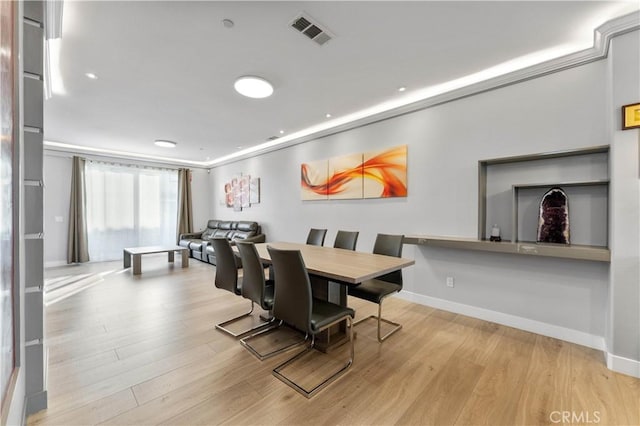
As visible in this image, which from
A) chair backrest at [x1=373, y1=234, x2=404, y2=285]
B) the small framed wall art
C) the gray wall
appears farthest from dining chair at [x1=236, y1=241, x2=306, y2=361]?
the gray wall

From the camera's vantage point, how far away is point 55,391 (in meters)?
1.76

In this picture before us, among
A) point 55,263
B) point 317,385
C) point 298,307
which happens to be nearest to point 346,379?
point 317,385

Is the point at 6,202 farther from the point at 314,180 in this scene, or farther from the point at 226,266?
the point at 314,180

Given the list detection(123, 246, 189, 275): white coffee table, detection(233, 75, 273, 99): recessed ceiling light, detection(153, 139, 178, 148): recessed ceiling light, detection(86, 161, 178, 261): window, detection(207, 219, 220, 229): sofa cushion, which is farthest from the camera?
detection(207, 219, 220, 229): sofa cushion

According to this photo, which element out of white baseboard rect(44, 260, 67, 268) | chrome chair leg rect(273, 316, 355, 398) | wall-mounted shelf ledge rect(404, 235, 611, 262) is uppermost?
wall-mounted shelf ledge rect(404, 235, 611, 262)

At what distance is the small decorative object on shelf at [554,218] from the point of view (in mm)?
2418

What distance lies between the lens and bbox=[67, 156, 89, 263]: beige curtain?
227 inches

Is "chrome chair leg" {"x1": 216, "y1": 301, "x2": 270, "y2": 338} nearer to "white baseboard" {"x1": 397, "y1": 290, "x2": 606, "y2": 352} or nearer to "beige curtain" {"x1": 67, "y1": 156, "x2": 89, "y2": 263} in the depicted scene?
"white baseboard" {"x1": 397, "y1": 290, "x2": 606, "y2": 352}

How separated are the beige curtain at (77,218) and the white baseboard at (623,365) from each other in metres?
8.52

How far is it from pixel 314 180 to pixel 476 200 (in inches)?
105

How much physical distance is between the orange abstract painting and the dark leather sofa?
167 centimetres

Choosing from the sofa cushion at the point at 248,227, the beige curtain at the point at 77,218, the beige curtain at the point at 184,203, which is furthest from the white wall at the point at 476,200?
the beige curtain at the point at 77,218
